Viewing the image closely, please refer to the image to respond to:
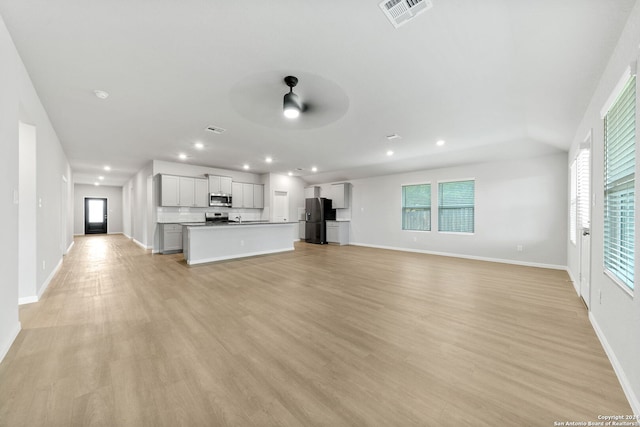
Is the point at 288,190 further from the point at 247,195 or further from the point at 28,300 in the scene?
the point at 28,300

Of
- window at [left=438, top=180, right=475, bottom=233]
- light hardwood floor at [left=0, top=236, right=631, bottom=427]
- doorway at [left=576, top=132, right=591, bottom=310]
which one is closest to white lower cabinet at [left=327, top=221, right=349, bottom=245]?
window at [left=438, top=180, right=475, bottom=233]

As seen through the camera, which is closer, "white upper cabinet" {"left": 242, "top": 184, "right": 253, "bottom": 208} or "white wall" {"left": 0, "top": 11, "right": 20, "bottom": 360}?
"white wall" {"left": 0, "top": 11, "right": 20, "bottom": 360}

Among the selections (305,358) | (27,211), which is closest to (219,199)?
(27,211)

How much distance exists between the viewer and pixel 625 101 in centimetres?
172

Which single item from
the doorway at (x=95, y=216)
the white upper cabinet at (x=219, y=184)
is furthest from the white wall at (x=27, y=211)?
the doorway at (x=95, y=216)

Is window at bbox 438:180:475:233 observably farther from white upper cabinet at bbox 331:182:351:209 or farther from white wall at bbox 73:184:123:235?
white wall at bbox 73:184:123:235

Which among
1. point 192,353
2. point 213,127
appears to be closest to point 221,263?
point 213,127

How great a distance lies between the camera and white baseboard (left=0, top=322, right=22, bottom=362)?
1.79 metres

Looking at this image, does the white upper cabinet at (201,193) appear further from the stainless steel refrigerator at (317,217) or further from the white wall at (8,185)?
the white wall at (8,185)

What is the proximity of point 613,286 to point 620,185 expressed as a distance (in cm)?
79

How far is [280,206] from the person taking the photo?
944cm

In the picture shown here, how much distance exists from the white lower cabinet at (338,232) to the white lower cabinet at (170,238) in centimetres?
494

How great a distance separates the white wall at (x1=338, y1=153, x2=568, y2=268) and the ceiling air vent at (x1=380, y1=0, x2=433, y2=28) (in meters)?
5.28

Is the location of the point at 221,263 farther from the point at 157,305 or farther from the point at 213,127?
the point at 213,127
